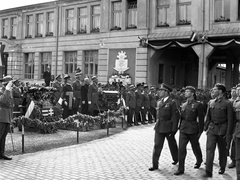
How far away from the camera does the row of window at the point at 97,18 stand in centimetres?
2428

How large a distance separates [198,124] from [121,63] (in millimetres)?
20479

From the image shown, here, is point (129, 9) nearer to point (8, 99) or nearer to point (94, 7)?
point (94, 7)

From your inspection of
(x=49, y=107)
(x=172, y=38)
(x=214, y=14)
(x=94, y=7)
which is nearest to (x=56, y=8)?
(x=94, y=7)

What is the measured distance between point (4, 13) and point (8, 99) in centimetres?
3262

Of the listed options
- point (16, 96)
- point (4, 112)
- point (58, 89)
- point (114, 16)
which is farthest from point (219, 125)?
point (114, 16)

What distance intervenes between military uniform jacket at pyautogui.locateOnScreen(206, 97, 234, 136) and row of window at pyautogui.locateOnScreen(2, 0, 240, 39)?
679 inches

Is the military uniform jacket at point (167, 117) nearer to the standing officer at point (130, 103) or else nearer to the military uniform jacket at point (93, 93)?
the military uniform jacket at point (93, 93)

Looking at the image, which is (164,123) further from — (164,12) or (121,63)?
(121,63)

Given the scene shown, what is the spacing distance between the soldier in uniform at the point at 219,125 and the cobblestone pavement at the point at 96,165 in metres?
0.45

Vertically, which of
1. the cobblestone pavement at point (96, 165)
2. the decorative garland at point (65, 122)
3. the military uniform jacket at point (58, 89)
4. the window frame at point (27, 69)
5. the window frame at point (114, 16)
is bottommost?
the cobblestone pavement at point (96, 165)

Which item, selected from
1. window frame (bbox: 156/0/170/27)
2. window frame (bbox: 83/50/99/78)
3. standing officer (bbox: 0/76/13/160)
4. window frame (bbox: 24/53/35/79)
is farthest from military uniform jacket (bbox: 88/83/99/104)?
window frame (bbox: 24/53/35/79)

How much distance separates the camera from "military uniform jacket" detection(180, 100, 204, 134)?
321 inches

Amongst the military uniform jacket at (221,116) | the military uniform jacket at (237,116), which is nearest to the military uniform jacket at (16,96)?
the military uniform jacket at (221,116)

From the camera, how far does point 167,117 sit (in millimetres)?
8469
